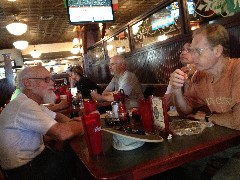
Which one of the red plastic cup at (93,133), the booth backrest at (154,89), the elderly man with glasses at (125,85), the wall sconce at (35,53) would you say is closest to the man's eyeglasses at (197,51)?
the red plastic cup at (93,133)

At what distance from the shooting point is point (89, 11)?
238 inches

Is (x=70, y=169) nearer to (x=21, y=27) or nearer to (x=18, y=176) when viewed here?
(x=18, y=176)

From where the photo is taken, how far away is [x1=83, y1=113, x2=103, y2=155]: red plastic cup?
142 cm

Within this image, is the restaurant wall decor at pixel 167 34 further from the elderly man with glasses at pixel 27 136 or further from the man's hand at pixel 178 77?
the elderly man with glasses at pixel 27 136

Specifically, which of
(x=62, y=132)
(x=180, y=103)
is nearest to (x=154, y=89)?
(x=180, y=103)

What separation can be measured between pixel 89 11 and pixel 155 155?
5.29 meters

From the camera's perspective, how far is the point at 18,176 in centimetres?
197

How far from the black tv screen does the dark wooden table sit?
15.8ft

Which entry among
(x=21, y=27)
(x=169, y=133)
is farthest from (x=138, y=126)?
(x=21, y=27)

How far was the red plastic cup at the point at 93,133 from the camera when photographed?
4.65 ft

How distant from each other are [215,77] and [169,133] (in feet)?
2.51

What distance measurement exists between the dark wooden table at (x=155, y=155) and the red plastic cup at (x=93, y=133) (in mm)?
47

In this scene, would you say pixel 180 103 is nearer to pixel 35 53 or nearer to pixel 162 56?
pixel 162 56

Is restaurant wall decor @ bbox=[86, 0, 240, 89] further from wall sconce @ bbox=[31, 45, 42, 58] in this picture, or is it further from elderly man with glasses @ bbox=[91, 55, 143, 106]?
wall sconce @ bbox=[31, 45, 42, 58]
